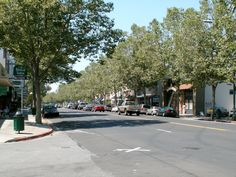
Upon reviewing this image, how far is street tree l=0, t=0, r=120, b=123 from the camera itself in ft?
107

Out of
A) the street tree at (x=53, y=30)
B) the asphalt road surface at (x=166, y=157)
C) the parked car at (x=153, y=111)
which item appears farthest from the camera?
the parked car at (x=153, y=111)

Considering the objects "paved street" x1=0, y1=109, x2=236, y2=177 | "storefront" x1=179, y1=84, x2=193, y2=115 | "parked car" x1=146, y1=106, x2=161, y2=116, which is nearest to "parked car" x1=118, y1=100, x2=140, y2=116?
"parked car" x1=146, y1=106, x2=161, y2=116

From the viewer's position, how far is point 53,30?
33.5 metres

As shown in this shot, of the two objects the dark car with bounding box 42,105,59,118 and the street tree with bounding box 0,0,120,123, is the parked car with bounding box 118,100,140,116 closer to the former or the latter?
the dark car with bounding box 42,105,59,118

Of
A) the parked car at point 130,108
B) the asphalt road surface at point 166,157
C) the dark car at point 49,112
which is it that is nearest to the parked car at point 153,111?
the parked car at point 130,108

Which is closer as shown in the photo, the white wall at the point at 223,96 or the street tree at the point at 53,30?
the street tree at the point at 53,30

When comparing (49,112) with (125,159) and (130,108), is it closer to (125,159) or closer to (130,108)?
(130,108)

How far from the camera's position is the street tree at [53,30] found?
32.8 m

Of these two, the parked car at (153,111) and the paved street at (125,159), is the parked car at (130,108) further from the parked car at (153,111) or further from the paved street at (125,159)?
the paved street at (125,159)

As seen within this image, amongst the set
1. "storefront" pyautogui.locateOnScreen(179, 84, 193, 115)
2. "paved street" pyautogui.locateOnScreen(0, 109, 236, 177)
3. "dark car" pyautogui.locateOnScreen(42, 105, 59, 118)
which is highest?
"storefront" pyautogui.locateOnScreen(179, 84, 193, 115)

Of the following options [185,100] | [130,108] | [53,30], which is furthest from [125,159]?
[185,100]

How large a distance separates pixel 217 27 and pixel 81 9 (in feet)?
57.7

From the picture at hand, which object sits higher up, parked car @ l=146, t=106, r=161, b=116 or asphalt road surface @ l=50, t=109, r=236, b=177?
parked car @ l=146, t=106, r=161, b=116

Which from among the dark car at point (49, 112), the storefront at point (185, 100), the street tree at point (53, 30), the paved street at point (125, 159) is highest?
the street tree at point (53, 30)
